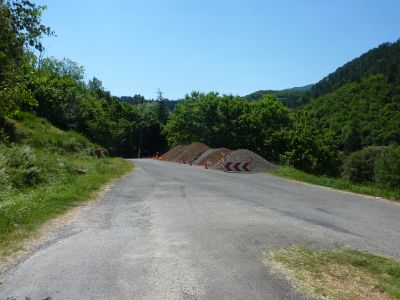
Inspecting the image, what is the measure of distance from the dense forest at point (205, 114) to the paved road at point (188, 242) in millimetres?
2665

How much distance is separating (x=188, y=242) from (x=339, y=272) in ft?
9.51

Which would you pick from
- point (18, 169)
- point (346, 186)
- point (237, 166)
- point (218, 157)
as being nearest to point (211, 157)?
point (218, 157)

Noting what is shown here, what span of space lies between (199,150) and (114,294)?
4449 cm

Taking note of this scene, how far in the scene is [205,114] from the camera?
6569 centimetres

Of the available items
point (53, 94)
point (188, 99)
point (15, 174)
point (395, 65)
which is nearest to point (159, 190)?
point (15, 174)

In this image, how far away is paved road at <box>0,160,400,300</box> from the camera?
233 inches

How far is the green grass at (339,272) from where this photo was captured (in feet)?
19.5

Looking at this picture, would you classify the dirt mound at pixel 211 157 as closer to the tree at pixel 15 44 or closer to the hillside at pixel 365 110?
the tree at pixel 15 44

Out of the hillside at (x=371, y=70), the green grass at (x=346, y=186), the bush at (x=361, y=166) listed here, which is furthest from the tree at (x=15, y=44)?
the hillside at (x=371, y=70)

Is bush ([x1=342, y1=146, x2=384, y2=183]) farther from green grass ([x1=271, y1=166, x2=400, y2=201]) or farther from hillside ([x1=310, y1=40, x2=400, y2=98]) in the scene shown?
hillside ([x1=310, y1=40, x2=400, y2=98])

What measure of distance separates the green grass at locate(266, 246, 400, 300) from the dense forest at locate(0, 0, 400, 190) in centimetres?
502

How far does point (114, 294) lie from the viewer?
566 centimetres

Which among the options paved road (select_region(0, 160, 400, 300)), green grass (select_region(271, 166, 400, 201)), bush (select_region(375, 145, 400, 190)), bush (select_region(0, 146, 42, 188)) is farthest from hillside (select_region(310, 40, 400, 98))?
paved road (select_region(0, 160, 400, 300))

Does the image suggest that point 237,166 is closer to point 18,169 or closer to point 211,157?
point 211,157
